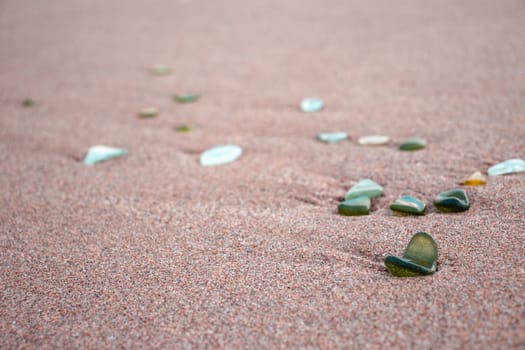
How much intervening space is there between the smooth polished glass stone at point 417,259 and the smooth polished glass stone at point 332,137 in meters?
0.72

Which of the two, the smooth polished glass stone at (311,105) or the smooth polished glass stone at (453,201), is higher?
the smooth polished glass stone at (311,105)

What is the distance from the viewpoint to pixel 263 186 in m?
1.50

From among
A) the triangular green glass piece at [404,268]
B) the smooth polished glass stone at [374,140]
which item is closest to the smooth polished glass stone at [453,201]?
the triangular green glass piece at [404,268]

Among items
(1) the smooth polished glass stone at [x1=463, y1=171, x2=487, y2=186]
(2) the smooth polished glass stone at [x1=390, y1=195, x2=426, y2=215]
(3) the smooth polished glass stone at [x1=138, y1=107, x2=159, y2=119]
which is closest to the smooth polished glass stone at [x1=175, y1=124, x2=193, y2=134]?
(3) the smooth polished glass stone at [x1=138, y1=107, x2=159, y2=119]

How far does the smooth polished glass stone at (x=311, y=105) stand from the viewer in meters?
2.03

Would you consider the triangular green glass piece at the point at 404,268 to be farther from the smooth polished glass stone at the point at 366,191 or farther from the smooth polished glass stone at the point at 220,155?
the smooth polished glass stone at the point at 220,155

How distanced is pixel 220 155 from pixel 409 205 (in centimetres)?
71

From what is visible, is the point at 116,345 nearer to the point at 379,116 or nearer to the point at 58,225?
the point at 58,225

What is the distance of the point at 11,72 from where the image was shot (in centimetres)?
263

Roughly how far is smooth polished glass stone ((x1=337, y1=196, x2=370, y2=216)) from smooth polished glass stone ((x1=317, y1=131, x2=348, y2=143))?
1.57 feet

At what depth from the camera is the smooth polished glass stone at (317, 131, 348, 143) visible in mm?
1753

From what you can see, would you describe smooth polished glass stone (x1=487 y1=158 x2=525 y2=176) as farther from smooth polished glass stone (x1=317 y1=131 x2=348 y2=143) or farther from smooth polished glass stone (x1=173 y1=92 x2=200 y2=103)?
smooth polished glass stone (x1=173 y1=92 x2=200 y2=103)

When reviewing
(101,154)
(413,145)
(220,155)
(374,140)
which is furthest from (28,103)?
(413,145)

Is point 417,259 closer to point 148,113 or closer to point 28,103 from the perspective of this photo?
point 148,113
